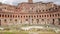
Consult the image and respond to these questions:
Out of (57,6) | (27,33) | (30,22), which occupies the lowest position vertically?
(27,33)

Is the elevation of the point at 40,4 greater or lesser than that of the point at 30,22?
greater

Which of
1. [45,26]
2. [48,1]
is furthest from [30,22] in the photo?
[48,1]

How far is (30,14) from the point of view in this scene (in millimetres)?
6074

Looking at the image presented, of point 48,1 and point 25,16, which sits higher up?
point 48,1

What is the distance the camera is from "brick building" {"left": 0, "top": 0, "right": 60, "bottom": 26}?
19.6ft

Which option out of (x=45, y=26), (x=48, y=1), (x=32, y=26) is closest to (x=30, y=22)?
(x=32, y=26)

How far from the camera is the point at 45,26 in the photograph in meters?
6.09

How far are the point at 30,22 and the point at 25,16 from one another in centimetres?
35

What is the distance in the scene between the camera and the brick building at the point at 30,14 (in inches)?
236

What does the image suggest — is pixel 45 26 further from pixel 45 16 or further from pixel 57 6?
pixel 57 6

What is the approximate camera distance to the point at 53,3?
611 cm

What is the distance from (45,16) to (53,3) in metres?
0.67

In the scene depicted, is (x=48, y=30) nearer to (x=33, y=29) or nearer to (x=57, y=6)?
(x=33, y=29)

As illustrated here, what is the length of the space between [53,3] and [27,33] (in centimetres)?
172
